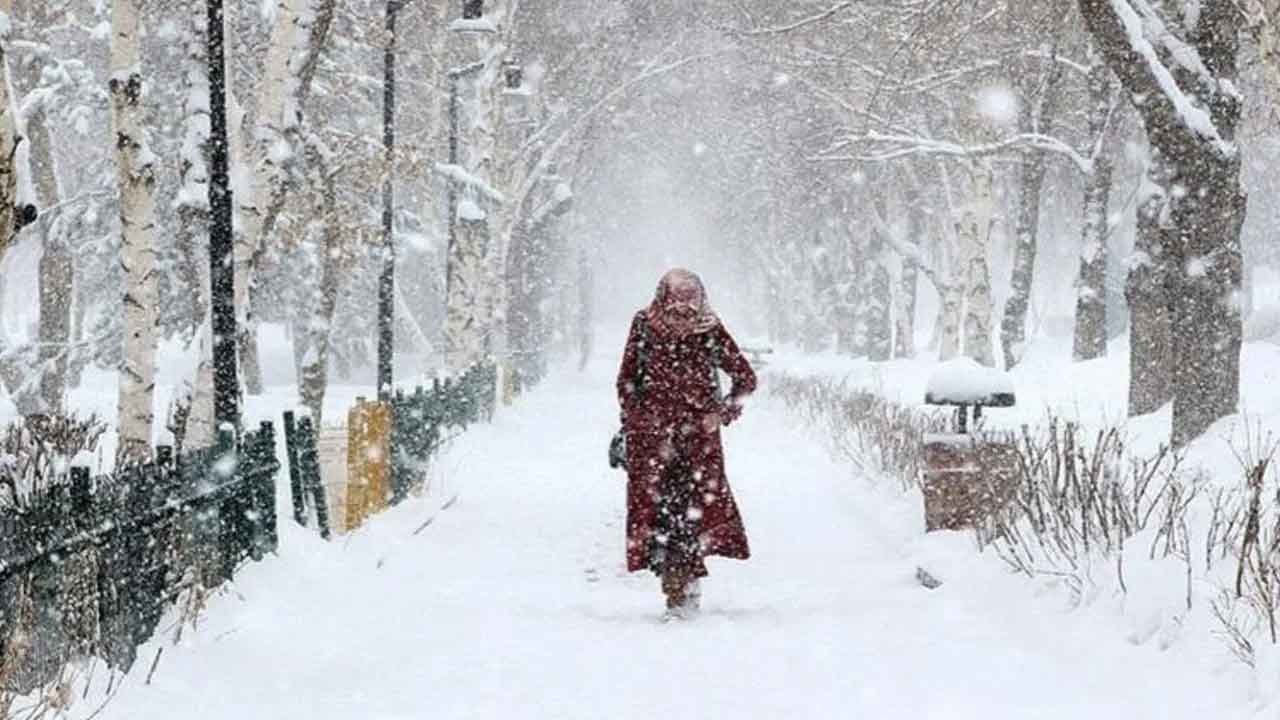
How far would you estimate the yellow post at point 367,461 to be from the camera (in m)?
10.4

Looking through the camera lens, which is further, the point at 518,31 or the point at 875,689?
the point at 518,31

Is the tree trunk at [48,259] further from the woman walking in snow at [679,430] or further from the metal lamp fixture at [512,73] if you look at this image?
the woman walking in snow at [679,430]

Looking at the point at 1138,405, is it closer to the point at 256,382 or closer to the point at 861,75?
the point at 861,75

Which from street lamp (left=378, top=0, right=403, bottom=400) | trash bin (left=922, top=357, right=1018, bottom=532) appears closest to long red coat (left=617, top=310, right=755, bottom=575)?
trash bin (left=922, top=357, right=1018, bottom=532)

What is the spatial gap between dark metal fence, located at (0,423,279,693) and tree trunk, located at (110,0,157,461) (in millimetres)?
3100

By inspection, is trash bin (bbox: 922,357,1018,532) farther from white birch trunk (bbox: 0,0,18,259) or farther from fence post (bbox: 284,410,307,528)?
white birch trunk (bbox: 0,0,18,259)

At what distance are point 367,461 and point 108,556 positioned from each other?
514 centimetres

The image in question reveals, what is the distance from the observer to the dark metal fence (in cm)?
481

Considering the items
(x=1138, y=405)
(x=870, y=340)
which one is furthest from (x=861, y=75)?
(x=1138, y=405)

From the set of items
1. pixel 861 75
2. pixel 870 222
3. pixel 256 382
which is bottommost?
pixel 256 382

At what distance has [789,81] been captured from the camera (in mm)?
31984

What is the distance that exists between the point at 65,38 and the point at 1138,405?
25326 millimetres

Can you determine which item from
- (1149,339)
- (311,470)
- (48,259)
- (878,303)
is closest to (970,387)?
(311,470)

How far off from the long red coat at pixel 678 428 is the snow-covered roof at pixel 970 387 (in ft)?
5.75
